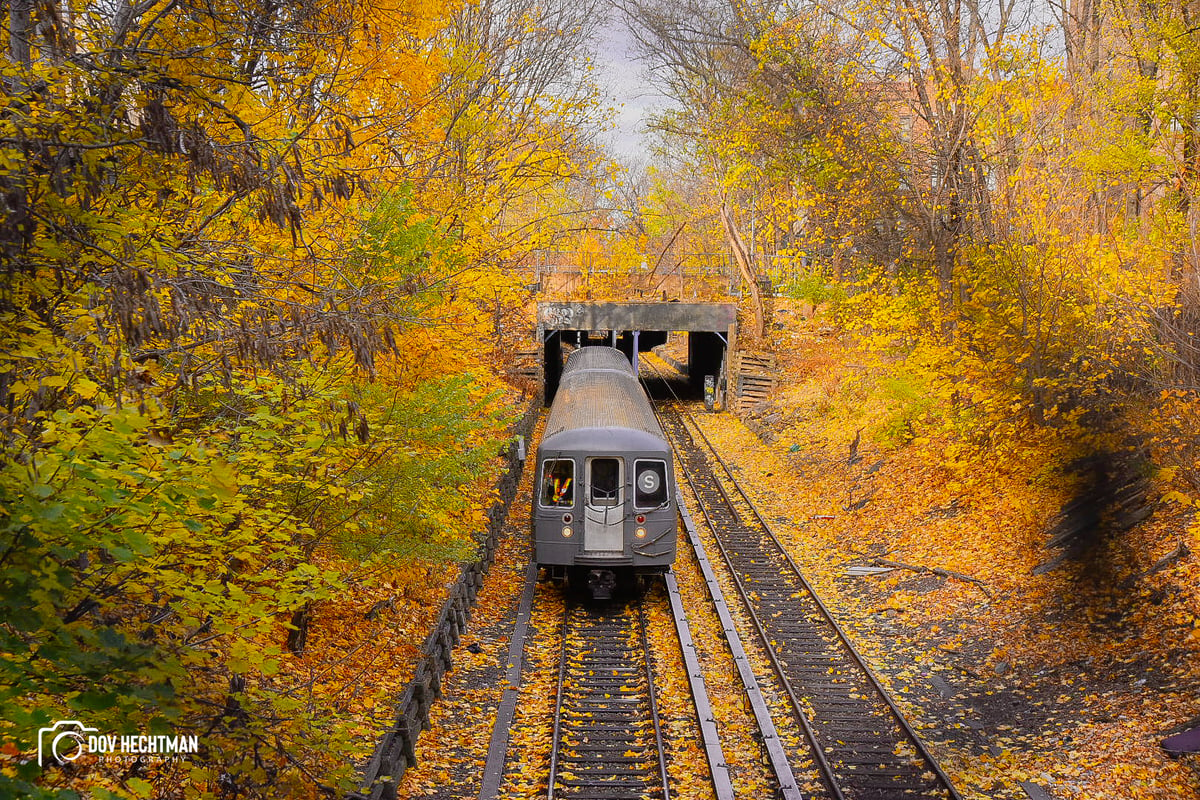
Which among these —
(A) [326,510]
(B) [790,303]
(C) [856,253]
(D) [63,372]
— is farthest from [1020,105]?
(B) [790,303]

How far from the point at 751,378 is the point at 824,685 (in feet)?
76.6

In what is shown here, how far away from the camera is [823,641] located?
1309 centimetres

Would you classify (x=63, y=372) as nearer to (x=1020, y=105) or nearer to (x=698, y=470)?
(x=1020, y=105)

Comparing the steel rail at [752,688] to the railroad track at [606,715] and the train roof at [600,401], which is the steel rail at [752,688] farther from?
the train roof at [600,401]

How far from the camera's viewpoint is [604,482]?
1418 cm

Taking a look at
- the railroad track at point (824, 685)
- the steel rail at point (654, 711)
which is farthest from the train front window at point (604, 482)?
the railroad track at point (824, 685)

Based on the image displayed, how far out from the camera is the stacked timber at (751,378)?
33.8 m

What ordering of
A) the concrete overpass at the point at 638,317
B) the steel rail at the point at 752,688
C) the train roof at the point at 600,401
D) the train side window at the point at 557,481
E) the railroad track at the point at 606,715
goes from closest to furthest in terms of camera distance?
the steel rail at the point at 752,688, the railroad track at the point at 606,715, the train side window at the point at 557,481, the train roof at the point at 600,401, the concrete overpass at the point at 638,317

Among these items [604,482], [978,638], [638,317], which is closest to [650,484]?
[604,482]

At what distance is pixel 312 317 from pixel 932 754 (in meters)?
8.18

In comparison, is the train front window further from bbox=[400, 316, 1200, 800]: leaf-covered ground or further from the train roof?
bbox=[400, 316, 1200, 800]: leaf-covered ground

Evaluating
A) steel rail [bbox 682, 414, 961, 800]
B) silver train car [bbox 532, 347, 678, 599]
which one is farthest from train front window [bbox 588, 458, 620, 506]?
steel rail [bbox 682, 414, 961, 800]

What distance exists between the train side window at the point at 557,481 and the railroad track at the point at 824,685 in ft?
12.0

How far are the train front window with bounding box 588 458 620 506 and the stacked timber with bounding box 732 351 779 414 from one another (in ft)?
66.1
